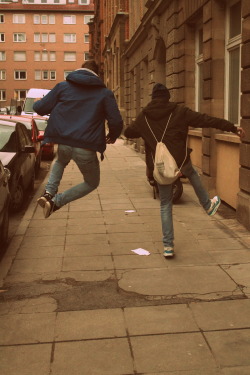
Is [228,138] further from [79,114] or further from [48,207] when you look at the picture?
[48,207]

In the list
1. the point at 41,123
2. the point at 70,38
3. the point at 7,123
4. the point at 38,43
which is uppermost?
the point at 70,38

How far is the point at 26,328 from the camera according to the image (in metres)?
4.29

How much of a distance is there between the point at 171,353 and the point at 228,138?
20.3ft

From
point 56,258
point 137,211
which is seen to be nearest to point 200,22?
→ point 137,211

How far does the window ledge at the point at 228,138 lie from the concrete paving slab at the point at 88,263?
12.0 ft

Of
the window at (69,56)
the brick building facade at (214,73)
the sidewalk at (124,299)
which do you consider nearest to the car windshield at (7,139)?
the sidewalk at (124,299)

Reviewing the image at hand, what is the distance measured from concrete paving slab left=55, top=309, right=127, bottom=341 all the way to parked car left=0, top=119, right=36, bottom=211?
517 cm

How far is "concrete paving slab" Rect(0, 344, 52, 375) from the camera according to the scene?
3576 mm

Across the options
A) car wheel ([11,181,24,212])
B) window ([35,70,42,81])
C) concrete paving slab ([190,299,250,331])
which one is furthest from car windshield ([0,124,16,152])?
window ([35,70,42,81])

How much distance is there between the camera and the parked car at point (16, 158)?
9.62 m

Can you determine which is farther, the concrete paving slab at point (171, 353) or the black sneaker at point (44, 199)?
the black sneaker at point (44, 199)

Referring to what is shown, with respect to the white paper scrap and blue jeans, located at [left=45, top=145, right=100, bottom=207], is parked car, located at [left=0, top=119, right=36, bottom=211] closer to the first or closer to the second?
blue jeans, located at [left=45, top=145, right=100, bottom=207]

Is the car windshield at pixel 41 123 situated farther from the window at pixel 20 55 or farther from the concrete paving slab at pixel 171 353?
the window at pixel 20 55

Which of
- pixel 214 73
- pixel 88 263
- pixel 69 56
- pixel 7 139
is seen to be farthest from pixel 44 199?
pixel 69 56
